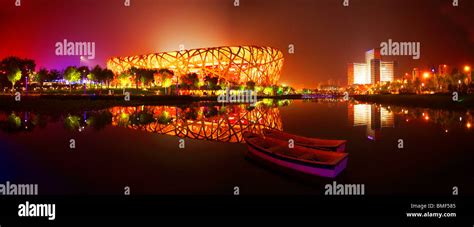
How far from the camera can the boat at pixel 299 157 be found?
11195mm

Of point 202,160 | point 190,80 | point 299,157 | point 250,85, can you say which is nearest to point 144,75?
point 190,80

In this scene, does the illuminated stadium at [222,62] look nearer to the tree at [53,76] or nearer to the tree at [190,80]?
the tree at [190,80]

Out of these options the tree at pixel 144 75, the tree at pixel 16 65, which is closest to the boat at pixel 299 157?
the tree at pixel 16 65

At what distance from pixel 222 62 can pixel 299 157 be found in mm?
93508

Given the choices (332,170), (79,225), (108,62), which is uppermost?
(108,62)

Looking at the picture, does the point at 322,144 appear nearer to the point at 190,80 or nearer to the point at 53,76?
the point at 190,80

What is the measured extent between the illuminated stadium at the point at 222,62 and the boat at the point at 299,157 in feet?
291

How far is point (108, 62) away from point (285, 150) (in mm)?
123815

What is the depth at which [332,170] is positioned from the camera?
11047 millimetres

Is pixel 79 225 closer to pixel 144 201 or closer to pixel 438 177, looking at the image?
pixel 144 201

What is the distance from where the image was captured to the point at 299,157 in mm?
12508

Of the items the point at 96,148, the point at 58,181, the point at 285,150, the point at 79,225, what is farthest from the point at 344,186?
the point at 96,148

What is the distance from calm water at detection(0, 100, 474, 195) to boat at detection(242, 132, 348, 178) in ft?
1.48

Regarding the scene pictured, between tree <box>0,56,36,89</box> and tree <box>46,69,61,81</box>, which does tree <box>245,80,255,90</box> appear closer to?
tree <box>46,69,61,81</box>
